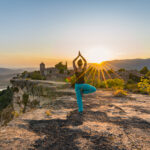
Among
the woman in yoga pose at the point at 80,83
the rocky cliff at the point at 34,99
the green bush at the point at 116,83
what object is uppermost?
the woman in yoga pose at the point at 80,83

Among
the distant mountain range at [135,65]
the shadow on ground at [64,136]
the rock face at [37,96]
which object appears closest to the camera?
the shadow on ground at [64,136]

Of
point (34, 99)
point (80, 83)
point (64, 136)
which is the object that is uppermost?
point (80, 83)

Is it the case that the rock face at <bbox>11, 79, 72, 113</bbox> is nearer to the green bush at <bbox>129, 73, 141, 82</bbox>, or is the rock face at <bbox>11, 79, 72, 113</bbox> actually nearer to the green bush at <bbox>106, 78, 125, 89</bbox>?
the green bush at <bbox>106, 78, 125, 89</bbox>

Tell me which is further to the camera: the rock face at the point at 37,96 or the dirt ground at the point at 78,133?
the rock face at the point at 37,96

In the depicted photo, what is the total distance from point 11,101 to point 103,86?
919 cm

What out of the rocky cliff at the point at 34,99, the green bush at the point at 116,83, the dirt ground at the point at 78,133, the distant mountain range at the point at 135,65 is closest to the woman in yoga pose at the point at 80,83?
the dirt ground at the point at 78,133

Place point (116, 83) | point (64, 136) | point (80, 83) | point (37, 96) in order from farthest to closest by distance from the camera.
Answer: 1. point (116, 83)
2. point (37, 96)
3. point (80, 83)
4. point (64, 136)

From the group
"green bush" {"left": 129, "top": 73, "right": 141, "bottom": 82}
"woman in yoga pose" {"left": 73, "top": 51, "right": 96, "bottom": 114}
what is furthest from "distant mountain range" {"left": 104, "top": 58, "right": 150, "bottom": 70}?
"woman in yoga pose" {"left": 73, "top": 51, "right": 96, "bottom": 114}

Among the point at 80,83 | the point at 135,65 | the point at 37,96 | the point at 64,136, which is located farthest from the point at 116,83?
the point at 135,65

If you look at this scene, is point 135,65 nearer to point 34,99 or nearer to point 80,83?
point 34,99

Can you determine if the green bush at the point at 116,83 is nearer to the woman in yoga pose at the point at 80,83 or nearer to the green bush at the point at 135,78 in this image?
the woman in yoga pose at the point at 80,83

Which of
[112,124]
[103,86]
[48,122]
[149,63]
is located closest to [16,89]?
[103,86]

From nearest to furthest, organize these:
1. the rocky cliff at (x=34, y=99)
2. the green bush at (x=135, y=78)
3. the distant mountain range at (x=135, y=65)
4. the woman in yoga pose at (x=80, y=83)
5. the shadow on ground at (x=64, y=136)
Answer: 1. the shadow on ground at (x=64, y=136)
2. the woman in yoga pose at (x=80, y=83)
3. the rocky cliff at (x=34, y=99)
4. the green bush at (x=135, y=78)
5. the distant mountain range at (x=135, y=65)

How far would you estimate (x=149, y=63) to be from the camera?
86.5m
